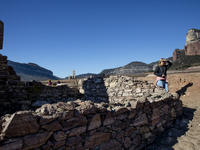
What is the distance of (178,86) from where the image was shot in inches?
337

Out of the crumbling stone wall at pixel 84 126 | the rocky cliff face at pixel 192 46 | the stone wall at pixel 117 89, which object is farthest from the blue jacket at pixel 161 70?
the rocky cliff face at pixel 192 46

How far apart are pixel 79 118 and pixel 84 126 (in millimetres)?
215

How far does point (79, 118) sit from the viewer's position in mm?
2525

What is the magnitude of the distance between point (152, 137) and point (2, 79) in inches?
243

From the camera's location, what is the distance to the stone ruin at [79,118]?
200 cm

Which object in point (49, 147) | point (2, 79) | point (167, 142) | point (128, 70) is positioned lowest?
point (167, 142)

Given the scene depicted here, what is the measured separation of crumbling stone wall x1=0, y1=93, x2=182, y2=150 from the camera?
1940 millimetres

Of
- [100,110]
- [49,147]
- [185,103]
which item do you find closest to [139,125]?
[100,110]

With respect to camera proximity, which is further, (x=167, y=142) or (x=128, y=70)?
(x=128, y=70)

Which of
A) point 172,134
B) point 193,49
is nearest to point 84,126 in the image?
point 172,134

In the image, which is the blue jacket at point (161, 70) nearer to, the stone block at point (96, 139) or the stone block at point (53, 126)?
the stone block at point (96, 139)

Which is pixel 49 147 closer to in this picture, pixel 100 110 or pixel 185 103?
pixel 100 110

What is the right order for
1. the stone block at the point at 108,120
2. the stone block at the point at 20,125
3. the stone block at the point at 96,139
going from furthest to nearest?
1. the stone block at the point at 108,120
2. the stone block at the point at 96,139
3. the stone block at the point at 20,125

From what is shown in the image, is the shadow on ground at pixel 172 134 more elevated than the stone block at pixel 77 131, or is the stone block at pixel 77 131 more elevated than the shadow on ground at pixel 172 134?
the stone block at pixel 77 131
